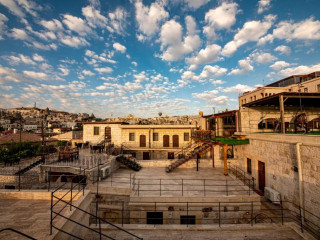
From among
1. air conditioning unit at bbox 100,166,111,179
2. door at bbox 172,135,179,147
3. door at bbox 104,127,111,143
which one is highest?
door at bbox 104,127,111,143

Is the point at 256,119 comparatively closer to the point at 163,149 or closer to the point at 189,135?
the point at 189,135

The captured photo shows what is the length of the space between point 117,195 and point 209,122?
1571 cm

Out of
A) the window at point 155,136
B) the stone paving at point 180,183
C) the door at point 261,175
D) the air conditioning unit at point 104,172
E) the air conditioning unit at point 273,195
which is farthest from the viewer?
the window at point 155,136

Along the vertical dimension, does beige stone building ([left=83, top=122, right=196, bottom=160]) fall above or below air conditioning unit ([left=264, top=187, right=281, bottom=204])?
above

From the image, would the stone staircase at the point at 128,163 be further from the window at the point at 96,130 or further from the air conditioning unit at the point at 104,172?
the window at the point at 96,130

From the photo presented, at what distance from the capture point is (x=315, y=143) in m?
7.57

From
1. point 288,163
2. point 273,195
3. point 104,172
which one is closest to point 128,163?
point 104,172

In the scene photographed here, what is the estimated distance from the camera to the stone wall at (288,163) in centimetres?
759

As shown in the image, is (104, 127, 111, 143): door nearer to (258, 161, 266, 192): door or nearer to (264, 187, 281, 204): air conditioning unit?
(258, 161, 266, 192): door

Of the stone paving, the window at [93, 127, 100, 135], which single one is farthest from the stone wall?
the window at [93, 127, 100, 135]

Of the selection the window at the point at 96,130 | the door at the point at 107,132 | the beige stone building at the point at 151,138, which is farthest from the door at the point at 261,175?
the window at the point at 96,130

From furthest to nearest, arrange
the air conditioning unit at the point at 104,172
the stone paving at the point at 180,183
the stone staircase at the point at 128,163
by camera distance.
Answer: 1. the stone staircase at the point at 128,163
2. the air conditioning unit at the point at 104,172
3. the stone paving at the point at 180,183

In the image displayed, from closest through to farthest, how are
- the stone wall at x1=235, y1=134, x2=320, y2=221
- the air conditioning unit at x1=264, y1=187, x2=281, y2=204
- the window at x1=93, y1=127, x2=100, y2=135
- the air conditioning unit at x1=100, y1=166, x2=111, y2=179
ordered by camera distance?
the stone wall at x1=235, y1=134, x2=320, y2=221 → the air conditioning unit at x1=264, y1=187, x2=281, y2=204 → the air conditioning unit at x1=100, y1=166, x2=111, y2=179 → the window at x1=93, y1=127, x2=100, y2=135

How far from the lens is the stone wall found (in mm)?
7586
